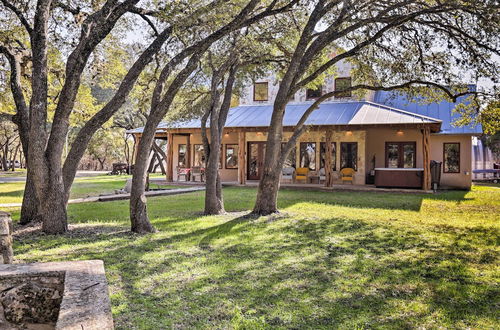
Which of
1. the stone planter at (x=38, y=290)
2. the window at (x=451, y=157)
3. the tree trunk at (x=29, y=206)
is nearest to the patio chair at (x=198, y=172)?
the window at (x=451, y=157)

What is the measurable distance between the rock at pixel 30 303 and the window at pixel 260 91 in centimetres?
2022

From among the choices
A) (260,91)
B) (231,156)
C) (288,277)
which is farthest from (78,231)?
(260,91)

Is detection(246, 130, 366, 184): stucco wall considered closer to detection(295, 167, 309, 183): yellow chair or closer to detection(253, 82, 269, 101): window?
detection(295, 167, 309, 183): yellow chair

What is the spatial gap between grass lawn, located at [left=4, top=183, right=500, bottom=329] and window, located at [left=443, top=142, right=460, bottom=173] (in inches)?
384

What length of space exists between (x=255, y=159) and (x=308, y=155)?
2933 mm

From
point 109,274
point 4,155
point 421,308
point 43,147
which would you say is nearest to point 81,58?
point 43,147

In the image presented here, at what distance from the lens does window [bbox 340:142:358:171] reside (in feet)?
63.2

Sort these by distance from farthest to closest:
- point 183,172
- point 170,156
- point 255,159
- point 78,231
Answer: point 170,156
point 183,172
point 255,159
point 78,231

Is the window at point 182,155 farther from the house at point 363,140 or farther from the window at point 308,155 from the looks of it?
the window at point 308,155

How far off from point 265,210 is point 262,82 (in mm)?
13949

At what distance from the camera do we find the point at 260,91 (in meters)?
22.8

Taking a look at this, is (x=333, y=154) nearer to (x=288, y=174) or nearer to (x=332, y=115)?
(x=332, y=115)

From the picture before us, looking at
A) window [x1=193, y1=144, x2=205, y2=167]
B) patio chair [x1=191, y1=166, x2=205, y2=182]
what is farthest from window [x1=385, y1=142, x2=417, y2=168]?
window [x1=193, y1=144, x2=205, y2=167]

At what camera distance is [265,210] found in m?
9.70
